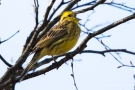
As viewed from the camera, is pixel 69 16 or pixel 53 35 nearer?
pixel 53 35

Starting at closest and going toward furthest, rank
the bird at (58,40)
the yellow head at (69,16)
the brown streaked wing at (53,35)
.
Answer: the bird at (58,40) → the brown streaked wing at (53,35) → the yellow head at (69,16)

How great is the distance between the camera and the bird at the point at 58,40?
587cm

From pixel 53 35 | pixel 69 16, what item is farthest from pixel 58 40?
pixel 69 16

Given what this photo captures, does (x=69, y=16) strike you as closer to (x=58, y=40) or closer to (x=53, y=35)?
(x=53, y=35)

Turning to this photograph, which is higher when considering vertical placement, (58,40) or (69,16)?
(58,40)

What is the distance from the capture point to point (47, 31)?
663 cm

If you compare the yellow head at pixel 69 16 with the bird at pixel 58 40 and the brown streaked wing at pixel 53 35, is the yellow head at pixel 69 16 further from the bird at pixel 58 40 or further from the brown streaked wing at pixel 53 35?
the brown streaked wing at pixel 53 35

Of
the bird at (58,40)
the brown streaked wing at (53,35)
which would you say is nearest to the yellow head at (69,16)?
the bird at (58,40)

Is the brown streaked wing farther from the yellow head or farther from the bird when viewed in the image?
the yellow head

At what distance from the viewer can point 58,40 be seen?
645 centimetres

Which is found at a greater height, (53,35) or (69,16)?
(53,35)

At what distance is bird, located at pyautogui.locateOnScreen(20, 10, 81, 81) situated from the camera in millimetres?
5871

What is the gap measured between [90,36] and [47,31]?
2.49 metres

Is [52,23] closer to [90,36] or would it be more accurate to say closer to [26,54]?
[26,54]
